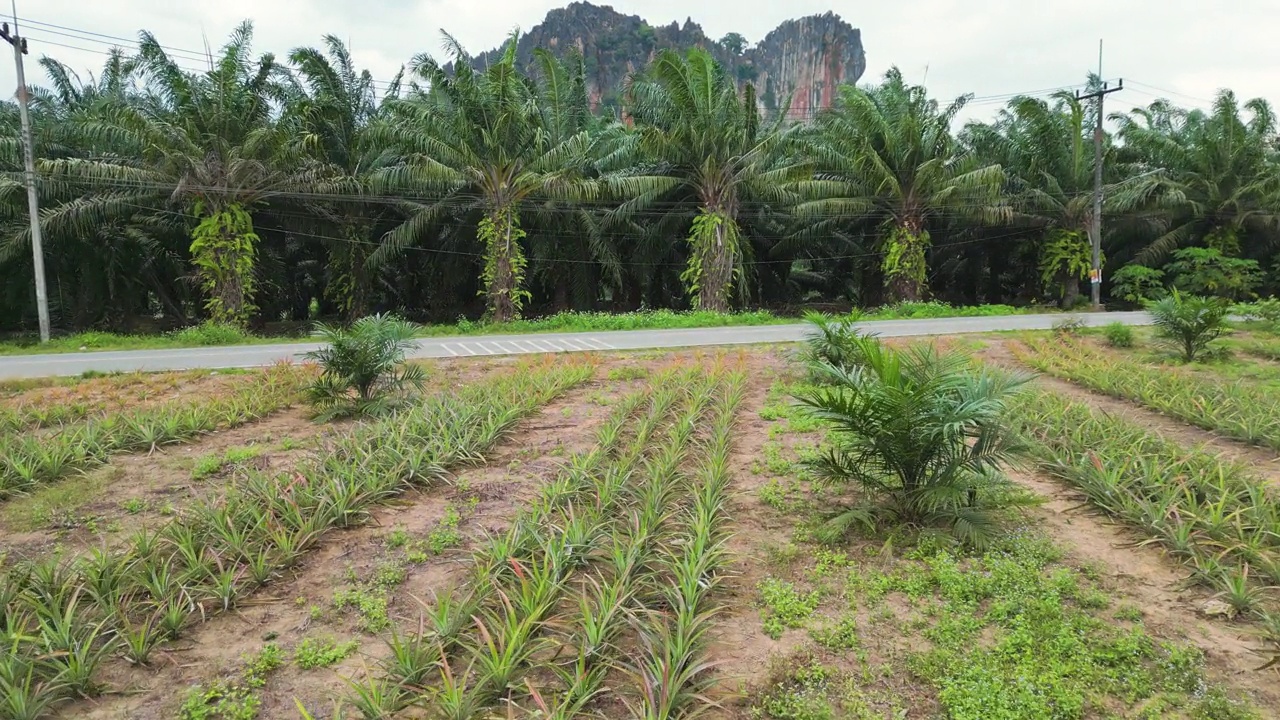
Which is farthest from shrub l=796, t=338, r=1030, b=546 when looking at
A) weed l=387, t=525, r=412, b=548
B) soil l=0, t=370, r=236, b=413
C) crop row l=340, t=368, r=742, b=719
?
soil l=0, t=370, r=236, b=413

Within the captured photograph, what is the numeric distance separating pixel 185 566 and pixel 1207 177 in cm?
3191

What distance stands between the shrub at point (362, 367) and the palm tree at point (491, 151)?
10545mm

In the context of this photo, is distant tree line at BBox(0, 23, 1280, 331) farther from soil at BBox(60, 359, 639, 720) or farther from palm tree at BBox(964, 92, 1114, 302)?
soil at BBox(60, 359, 639, 720)

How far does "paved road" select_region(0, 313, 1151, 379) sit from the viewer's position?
37.6ft

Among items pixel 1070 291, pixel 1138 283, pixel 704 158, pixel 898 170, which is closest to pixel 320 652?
pixel 704 158

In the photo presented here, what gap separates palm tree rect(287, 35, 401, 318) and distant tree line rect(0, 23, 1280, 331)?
0.07 metres

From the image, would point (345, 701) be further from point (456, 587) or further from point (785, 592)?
point (785, 592)

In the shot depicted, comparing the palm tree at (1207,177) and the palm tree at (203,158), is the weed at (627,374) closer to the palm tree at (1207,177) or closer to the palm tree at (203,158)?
the palm tree at (203,158)

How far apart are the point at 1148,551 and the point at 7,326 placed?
2864 cm

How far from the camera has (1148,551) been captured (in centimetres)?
395

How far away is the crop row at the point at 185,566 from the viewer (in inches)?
112

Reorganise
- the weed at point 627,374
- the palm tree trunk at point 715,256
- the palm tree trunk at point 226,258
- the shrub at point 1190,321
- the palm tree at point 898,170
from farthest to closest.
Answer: the palm tree at point 898,170 < the palm tree trunk at point 715,256 < the palm tree trunk at point 226,258 < the shrub at point 1190,321 < the weed at point 627,374

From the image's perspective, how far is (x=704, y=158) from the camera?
63.9 feet

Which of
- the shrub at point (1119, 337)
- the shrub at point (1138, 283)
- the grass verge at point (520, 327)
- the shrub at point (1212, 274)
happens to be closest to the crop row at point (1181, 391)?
the shrub at point (1119, 337)
